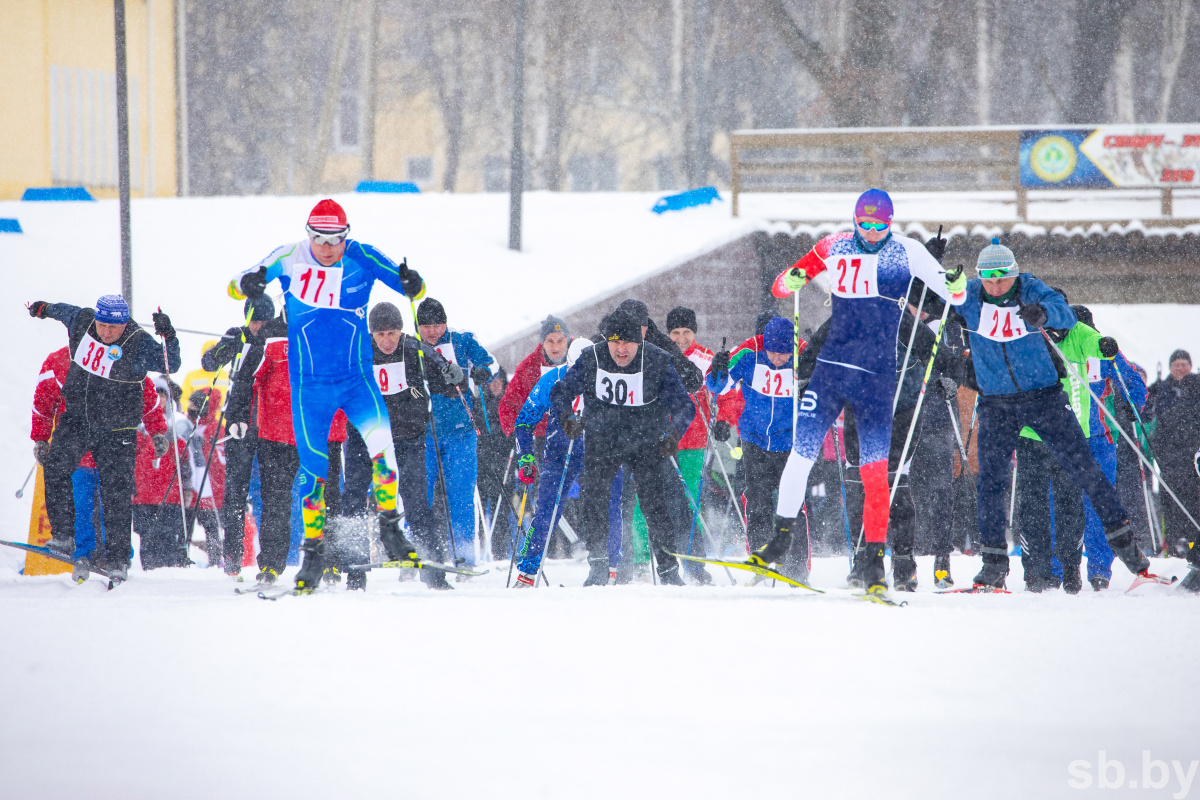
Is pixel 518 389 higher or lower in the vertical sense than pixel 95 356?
lower

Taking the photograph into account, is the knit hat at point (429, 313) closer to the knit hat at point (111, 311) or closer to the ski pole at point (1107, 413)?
the knit hat at point (111, 311)

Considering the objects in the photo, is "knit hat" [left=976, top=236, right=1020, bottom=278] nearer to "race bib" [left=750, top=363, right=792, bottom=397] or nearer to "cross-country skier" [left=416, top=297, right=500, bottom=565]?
"race bib" [left=750, top=363, right=792, bottom=397]

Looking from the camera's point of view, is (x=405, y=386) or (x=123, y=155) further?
(x=123, y=155)

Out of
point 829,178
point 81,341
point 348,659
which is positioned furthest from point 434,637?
point 829,178

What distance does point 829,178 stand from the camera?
97.1 feet

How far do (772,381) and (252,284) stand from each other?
3.33m

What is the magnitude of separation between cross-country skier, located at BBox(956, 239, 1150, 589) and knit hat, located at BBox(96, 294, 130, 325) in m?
4.76

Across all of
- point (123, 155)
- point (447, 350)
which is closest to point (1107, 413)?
point (447, 350)

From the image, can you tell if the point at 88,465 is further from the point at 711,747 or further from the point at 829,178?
the point at 829,178

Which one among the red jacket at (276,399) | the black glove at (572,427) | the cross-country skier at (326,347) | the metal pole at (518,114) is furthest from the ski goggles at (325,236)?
the metal pole at (518,114)

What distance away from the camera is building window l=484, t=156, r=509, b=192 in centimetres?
3512

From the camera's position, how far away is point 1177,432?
9531mm

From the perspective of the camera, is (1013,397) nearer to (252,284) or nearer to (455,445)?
(455,445)

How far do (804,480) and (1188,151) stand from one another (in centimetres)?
1352
